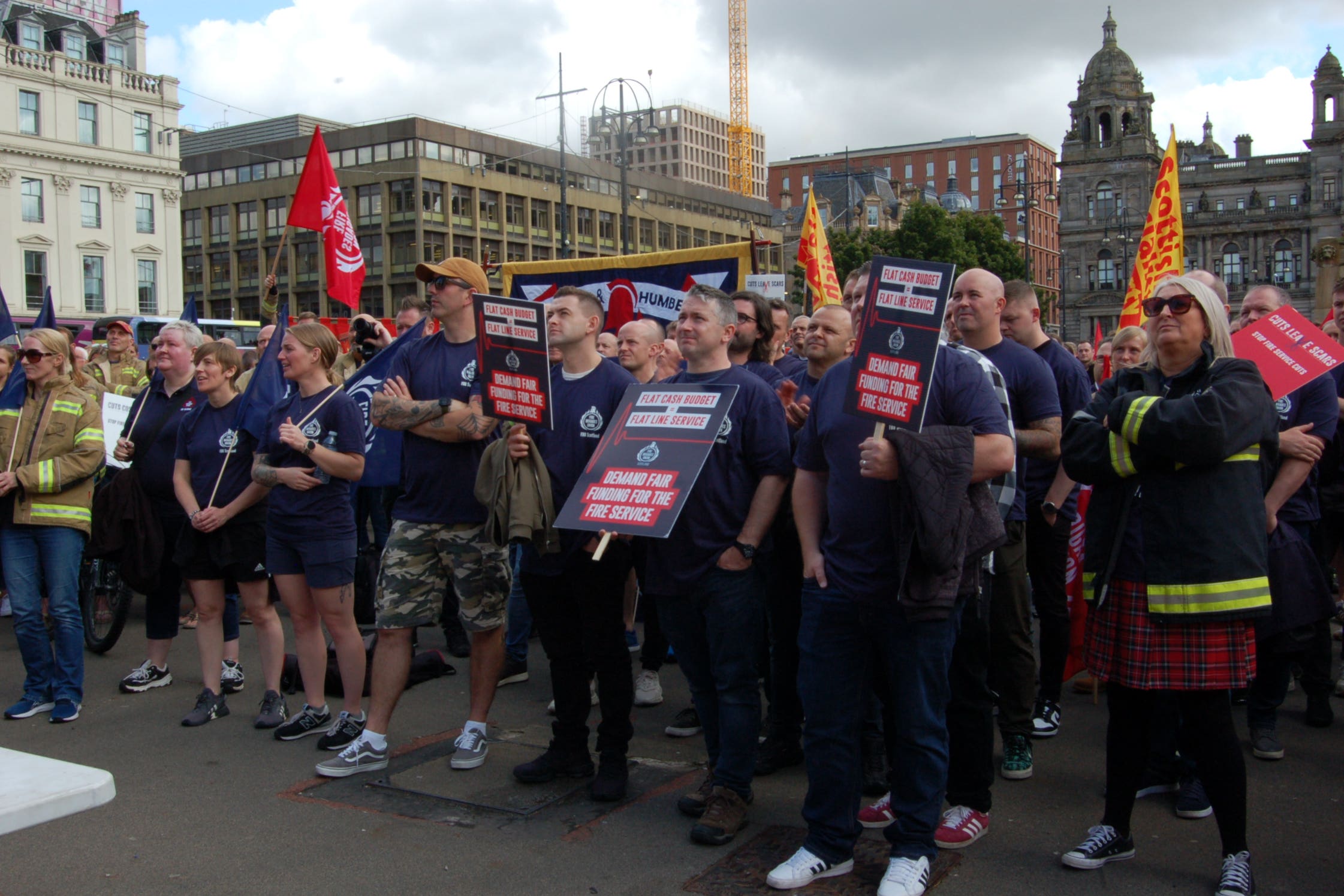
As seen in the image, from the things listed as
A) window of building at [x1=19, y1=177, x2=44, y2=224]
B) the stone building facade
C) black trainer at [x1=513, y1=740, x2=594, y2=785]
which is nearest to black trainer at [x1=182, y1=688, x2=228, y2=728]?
black trainer at [x1=513, y1=740, x2=594, y2=785]

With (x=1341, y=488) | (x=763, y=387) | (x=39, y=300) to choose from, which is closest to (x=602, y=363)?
(x=763, y=387)

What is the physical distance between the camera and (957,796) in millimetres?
4480

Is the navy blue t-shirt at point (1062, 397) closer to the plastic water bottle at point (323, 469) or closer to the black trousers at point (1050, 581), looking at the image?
the black trousers at point (1050, 581)

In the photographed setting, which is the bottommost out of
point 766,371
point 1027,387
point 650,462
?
point 650,462

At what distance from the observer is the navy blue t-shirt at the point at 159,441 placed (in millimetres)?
6941

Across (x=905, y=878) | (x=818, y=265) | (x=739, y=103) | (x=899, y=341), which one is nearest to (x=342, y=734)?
(x=905, y=878)

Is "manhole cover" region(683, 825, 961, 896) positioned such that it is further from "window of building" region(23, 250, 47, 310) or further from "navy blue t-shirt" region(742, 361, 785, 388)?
"window of building" region(23, 250, 47, 310)

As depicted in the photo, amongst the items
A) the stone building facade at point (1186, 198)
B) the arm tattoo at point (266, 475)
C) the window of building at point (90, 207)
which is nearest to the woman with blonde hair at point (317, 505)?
the arm tattoo at point (266, 475)

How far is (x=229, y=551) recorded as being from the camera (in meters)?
6.28

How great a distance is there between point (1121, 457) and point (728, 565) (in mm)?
1464

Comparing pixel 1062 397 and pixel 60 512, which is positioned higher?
pixel 1062 397

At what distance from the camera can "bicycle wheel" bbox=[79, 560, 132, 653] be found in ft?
26.0

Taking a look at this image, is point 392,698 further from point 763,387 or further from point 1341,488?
→ point 1341,488

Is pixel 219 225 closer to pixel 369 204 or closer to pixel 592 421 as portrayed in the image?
pixel 369 204
